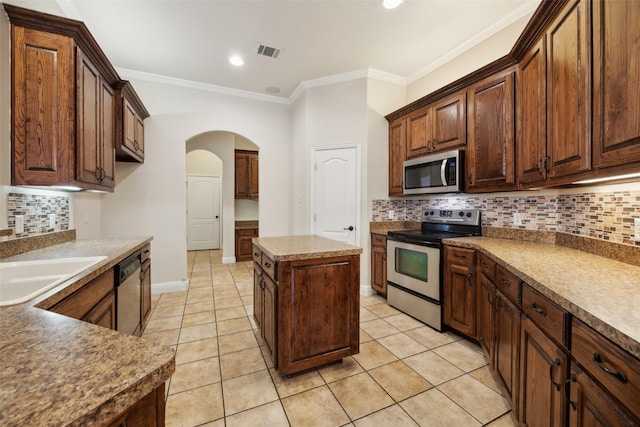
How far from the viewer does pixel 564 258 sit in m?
1.64

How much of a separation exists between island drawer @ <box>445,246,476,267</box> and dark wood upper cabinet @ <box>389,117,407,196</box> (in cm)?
118

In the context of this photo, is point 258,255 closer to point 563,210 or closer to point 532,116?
point 532,116

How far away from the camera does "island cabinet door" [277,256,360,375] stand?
5.96 ft

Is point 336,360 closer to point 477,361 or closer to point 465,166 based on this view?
point 477,361

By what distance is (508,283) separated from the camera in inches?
60.6

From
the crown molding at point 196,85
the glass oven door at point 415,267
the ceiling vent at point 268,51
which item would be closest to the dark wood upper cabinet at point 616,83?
the glass oven door at point 415,267

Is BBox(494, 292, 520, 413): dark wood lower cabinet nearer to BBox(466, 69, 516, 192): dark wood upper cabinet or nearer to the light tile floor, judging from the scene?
the light tile floor

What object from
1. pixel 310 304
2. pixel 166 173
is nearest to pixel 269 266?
pixel 310 304

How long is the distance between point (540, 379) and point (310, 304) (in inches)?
49.4

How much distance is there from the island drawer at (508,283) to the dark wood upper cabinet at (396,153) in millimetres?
1852

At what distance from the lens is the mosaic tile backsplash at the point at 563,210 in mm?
1595

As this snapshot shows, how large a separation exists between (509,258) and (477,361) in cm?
99

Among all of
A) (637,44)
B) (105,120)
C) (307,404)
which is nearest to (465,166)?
(637,44)

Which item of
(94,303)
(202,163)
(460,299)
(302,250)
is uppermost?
(202,163)
